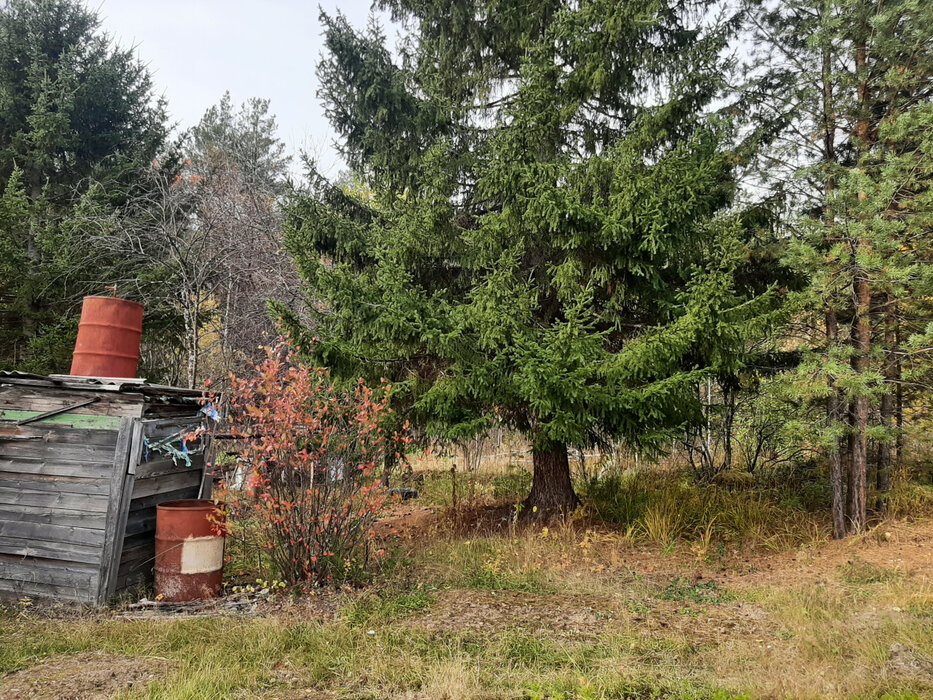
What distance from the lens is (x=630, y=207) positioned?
5.92m

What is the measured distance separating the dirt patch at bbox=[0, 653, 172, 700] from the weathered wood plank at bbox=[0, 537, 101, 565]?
50.0 inches

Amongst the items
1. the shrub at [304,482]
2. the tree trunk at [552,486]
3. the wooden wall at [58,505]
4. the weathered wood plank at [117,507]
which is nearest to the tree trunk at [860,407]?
the tree trunk at [552,486]

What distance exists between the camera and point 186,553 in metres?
5.16

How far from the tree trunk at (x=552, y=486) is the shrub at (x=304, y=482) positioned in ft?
9.55

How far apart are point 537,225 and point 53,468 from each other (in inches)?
209

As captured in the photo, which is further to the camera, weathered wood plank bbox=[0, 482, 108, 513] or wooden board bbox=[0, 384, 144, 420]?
wooden board bbox=[0, 384, 144, 420]

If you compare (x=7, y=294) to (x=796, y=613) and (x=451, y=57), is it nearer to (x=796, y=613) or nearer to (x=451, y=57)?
(x=451, y=57)

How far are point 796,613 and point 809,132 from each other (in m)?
5.72

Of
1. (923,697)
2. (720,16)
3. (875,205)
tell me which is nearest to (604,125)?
(720,16)

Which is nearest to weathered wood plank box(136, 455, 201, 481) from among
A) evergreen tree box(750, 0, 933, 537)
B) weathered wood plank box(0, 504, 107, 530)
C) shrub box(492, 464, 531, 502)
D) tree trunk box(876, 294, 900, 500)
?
weathered wood plank box(0, 504, 107, 530)

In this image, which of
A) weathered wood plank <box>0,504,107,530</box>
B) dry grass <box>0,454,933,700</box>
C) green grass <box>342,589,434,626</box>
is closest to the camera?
dry grass <box>0,454,933,700</box>

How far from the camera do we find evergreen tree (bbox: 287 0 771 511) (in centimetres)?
586

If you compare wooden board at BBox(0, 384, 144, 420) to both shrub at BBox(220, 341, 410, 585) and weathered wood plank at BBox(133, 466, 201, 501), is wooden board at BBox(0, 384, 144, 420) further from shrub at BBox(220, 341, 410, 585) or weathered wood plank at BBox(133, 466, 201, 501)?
shrub at BBox(220, 341, 410, 585)

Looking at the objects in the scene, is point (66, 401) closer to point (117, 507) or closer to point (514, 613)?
point (117, 507)
